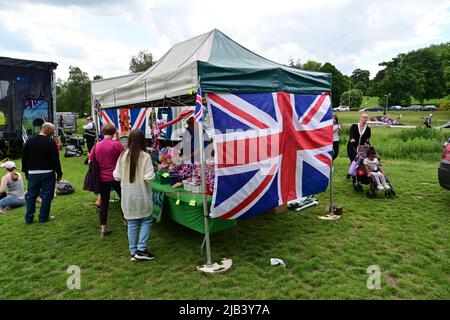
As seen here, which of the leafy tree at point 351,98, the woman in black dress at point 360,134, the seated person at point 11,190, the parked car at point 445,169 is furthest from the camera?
the leafy tree at point 351,98

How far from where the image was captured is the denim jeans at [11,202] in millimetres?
6344

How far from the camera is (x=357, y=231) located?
4.91m

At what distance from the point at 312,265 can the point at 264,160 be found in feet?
4.56

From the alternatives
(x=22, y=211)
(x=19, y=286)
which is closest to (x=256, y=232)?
(x=19, y=286)

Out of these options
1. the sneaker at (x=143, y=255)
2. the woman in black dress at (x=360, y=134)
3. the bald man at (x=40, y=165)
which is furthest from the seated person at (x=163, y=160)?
the woman in black dress at (x=360, y=134)

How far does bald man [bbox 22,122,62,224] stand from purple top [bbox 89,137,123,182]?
1.18 m

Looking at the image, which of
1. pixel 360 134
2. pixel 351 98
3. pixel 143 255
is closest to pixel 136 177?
pixel 143 255

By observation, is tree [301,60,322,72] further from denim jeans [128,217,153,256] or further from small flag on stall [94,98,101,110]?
denim jeans [128,217,153,256]

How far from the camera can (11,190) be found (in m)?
6.49

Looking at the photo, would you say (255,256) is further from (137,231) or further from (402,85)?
Result: (402,85)

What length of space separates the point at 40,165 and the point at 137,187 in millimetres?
2459

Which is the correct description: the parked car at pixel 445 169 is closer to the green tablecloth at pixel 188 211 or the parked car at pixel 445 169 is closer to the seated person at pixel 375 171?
the seated person at pixel 375 171

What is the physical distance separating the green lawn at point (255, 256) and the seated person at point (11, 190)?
44cm

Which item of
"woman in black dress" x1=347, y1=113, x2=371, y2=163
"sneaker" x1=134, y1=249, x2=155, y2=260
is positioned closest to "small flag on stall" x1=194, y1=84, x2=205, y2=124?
"sneaker" x1=134, y1=249, x2=155, y2=260
